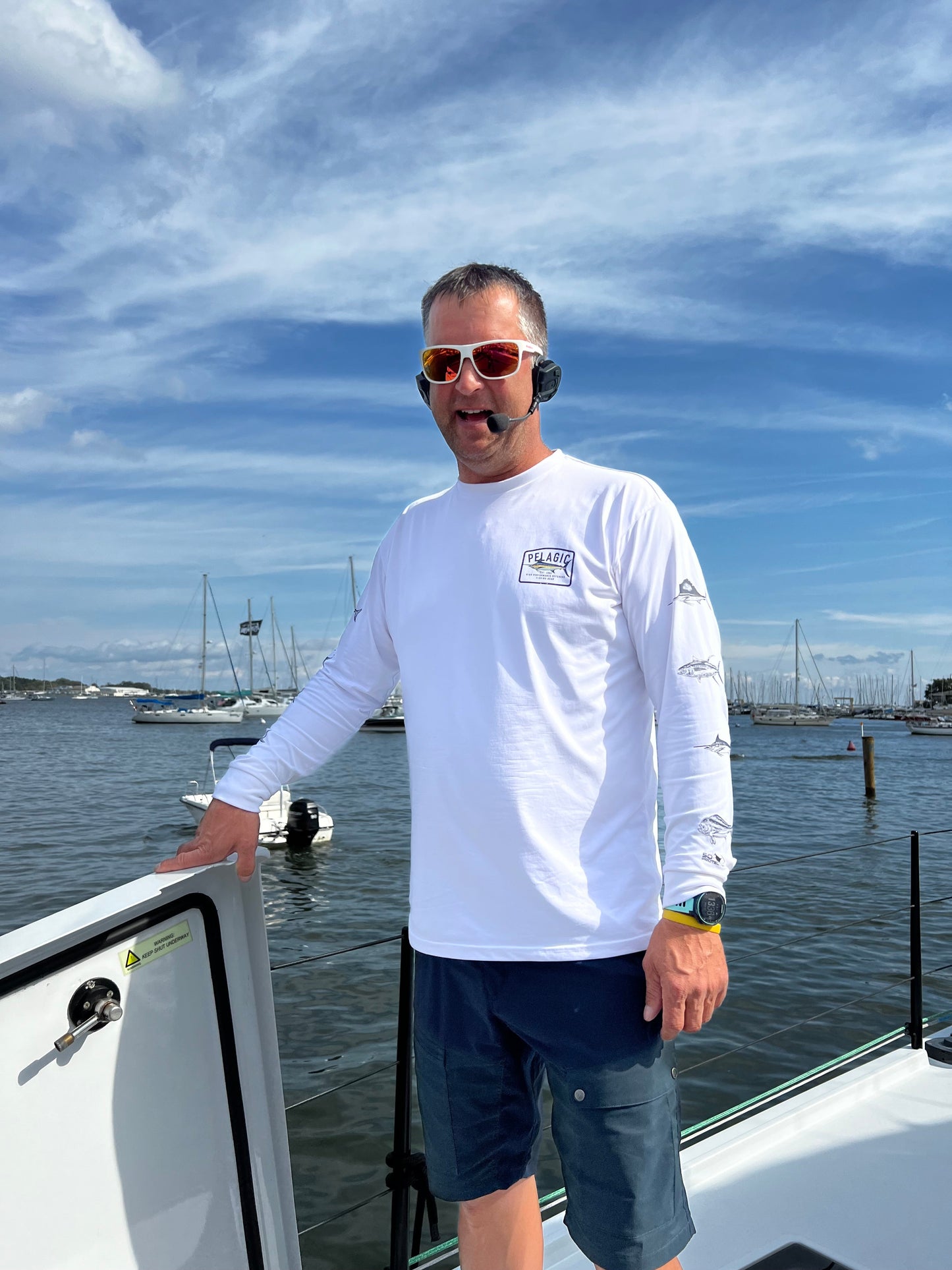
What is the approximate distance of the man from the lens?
141 cm

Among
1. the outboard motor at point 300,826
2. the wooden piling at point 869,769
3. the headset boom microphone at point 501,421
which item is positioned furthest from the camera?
the wooden piling at point 869,769

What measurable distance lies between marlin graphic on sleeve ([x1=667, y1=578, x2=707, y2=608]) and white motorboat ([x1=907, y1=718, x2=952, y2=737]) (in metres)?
76.9

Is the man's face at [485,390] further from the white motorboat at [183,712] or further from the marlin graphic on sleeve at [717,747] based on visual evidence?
the white motorboat at [183,712]

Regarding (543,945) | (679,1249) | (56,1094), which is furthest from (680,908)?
(56,1094)

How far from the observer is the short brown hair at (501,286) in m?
1.64

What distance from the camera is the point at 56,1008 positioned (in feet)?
4.19

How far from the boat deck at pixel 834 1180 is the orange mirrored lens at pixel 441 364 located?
1.79 m

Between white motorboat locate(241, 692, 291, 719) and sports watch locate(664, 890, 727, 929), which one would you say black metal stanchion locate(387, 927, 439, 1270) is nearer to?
sports watch locate(664, 890, 727, 929)

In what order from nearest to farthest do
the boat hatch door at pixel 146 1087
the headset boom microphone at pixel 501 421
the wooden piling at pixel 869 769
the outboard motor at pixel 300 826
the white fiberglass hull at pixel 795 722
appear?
the boat hatch door at pixel 146 1087 → the headset boom microphone at pixel 501 421 → the outboard motor at pixel 300 826 → the wooden piling at pixel 869 769 → the white fiberglass hull at pixel 795 722

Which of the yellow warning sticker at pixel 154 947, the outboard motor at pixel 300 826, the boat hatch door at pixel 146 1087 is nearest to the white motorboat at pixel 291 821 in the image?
the outboard motor at pixel 300 826

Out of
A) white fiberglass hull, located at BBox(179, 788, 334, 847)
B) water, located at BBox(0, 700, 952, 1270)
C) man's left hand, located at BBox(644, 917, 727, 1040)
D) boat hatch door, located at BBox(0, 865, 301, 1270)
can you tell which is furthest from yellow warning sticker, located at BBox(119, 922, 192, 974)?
white fiberglass hull, located at BBox(179, 788, 334, 847)

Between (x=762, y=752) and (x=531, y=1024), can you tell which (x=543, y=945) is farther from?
(x=762, y=752)

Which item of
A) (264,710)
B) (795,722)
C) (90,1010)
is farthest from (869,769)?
(795,722)

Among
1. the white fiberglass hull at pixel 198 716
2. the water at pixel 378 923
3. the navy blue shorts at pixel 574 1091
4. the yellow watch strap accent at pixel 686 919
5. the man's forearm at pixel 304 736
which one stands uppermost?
the man's forearm at pixel 304 736
